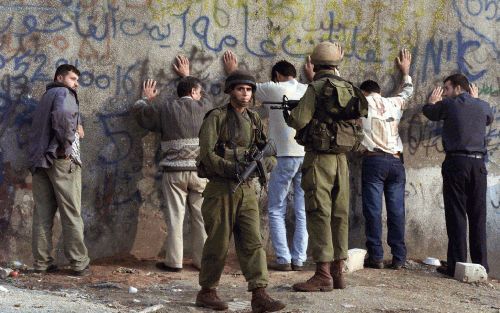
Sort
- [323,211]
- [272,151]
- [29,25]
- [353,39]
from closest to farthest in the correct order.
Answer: [272,151] → [323,211] → [29,25] → [353,39]

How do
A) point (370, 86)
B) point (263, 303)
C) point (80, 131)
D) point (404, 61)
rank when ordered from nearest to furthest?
point (263, 303) < point (80, 131) < point (370, 86) < point (404, 61)

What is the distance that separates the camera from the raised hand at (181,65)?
31.2 feet

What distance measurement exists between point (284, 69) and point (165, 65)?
1186mm

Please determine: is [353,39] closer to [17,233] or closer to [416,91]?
[416,91]

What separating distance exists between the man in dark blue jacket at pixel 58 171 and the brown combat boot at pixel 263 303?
90.1 inches

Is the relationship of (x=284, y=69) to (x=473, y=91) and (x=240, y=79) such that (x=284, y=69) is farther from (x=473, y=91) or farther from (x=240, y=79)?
(x=240, y=79)

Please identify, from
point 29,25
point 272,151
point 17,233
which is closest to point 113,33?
point 29,25

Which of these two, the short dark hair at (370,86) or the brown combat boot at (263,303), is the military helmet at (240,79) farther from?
the short dark hair at (370,86)

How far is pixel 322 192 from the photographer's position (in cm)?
807

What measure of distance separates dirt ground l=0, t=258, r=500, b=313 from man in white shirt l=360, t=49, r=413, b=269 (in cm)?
27

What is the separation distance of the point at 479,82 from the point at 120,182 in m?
3.97

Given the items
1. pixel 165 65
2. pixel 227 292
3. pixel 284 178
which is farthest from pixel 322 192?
pixel 165 65

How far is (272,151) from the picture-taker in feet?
24.0

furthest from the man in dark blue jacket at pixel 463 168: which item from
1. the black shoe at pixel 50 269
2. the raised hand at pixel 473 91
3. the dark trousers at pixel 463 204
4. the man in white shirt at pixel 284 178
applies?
the black shoe at pixel 50 269
